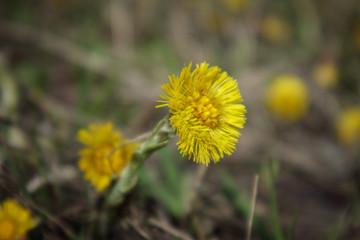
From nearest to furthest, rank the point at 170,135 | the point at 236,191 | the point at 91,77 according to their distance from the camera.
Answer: the point at 170,135
the point at 236,191
the point at 91,77

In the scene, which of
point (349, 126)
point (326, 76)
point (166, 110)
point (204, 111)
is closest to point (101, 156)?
point (204, 111)

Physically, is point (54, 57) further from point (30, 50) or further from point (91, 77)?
point (91, 77)

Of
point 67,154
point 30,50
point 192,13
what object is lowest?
point 67,154

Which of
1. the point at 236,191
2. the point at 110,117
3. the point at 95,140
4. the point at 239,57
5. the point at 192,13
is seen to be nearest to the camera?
the point at 95,140

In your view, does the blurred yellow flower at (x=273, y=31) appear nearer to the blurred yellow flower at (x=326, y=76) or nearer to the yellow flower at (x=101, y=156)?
the blurred yellow flower at (x=326, y=76)

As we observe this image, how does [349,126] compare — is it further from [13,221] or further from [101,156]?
[13,221]

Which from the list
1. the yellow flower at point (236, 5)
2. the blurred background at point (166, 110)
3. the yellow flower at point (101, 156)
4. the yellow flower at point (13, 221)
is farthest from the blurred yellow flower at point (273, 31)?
the yellow flower at point (13, 221)

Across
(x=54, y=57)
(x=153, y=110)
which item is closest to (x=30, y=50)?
(x=54, y=57)

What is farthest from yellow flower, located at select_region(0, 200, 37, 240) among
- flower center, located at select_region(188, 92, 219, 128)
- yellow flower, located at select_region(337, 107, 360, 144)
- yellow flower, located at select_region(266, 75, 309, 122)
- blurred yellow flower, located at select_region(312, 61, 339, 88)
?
blurred yellow flower, located at select_region(312, 61, 339, 88)
